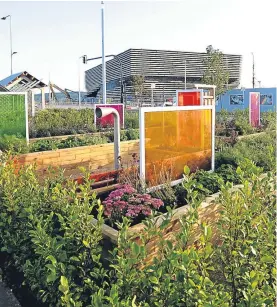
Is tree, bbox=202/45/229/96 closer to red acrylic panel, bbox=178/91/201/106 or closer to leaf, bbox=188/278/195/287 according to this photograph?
red acrylic panel, bbox=178/91/201/106

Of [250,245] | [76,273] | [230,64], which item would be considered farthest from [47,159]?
[230,64]

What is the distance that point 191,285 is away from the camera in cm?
201

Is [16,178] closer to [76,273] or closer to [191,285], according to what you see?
[76,273]

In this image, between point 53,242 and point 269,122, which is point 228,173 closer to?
point 53,242

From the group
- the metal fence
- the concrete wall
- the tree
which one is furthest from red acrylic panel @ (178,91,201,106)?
the concrete wall

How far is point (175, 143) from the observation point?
539cm

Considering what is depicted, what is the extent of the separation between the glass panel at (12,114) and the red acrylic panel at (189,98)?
507 cm

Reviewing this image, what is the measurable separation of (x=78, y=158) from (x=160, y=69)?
54.8m

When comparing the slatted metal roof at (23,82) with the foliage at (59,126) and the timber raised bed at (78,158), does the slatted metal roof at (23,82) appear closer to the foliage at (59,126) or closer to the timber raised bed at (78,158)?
the foliage at (59,126)

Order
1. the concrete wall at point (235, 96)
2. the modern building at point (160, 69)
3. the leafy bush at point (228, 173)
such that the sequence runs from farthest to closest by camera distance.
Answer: the modern building at point (160, 69) < the concrete wall at point (235, 96) < the leafy bush at point (228, 173)

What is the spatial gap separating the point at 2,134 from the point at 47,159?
1.55 m

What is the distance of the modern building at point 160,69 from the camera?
58.1 meters

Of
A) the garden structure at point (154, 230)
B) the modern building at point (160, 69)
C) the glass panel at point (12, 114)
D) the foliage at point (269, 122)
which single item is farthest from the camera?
the modern building at point (160, 69)

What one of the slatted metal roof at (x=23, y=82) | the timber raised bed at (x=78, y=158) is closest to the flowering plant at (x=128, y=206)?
the timber raised bed at (x=78, y=158)
